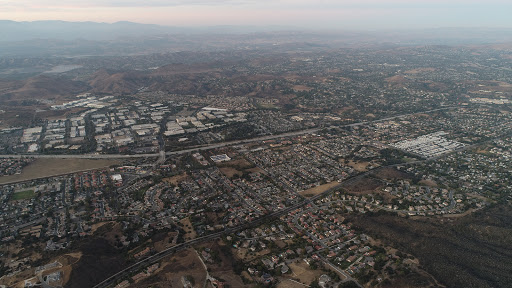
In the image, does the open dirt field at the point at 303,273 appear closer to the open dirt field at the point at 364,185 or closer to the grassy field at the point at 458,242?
the grassy field at the point at 458,242

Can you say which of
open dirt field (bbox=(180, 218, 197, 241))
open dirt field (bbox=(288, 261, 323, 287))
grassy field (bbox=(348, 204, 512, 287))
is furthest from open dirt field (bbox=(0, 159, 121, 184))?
grassy field (bbox=(348, 204, 512, 287))

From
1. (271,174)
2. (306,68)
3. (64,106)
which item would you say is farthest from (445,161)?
(306,68)

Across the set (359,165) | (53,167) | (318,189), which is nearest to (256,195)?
(318,189)

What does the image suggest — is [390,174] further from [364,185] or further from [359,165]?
[364,185]

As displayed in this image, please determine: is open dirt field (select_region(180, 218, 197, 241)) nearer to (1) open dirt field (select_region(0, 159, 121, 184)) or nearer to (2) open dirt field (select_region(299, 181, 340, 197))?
(2) open dirt field (select_region(299, 181, 340, 197))

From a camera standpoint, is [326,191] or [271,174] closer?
[326,191]

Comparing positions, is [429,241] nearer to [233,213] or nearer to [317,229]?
[317,229]
